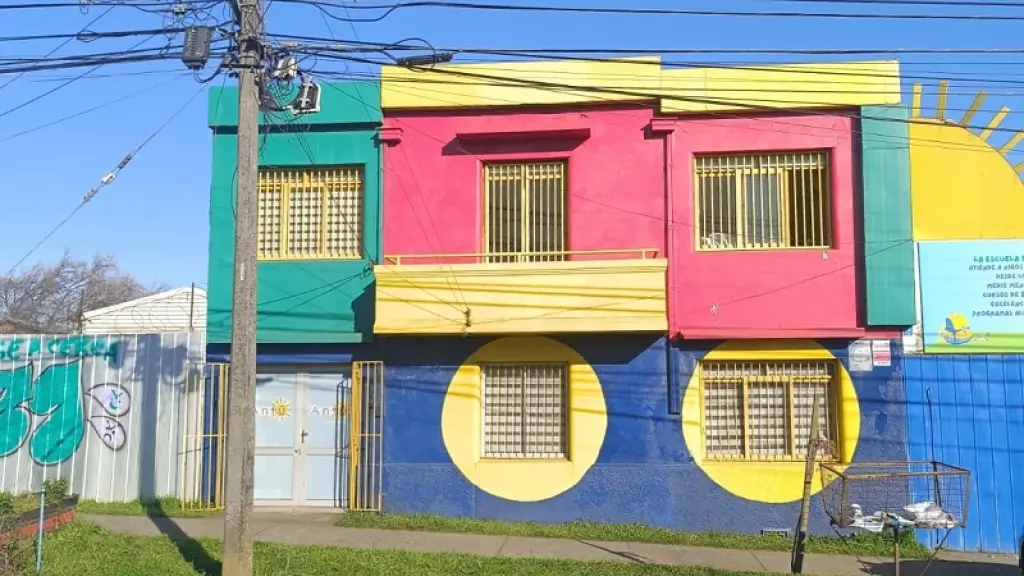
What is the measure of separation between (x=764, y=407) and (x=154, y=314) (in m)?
17.1

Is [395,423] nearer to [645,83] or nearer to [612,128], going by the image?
[612,128]

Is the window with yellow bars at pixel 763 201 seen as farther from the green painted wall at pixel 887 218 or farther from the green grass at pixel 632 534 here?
the green grass at pixel 632 534

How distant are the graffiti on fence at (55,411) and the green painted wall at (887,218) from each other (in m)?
10.9

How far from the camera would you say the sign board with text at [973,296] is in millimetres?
11281

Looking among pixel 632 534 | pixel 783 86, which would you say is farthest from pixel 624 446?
pixel 783 86

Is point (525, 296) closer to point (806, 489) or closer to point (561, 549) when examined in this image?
point (561, 549)

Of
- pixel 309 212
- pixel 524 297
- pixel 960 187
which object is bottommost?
Answer: pixel 524 297

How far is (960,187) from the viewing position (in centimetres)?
1155

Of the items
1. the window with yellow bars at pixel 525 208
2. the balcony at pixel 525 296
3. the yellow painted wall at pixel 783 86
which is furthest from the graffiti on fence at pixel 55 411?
the yellow painted wall at pixel 783 86

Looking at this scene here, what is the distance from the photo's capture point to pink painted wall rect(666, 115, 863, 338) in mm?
11547

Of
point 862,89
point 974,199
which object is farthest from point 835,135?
point 974,199

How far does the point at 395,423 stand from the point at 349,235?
9.52 ft

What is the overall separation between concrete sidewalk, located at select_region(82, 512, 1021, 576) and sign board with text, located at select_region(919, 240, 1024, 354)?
278cm

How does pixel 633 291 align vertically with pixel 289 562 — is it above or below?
above
